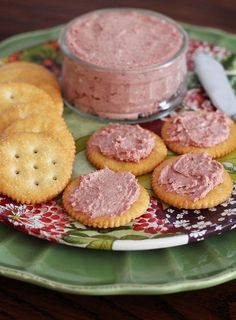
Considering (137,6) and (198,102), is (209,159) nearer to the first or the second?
(198,102)

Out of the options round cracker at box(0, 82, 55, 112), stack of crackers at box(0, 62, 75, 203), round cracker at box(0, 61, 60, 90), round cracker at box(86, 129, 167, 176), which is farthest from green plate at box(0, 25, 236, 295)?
round cracker at box(0, 61, 60, 90)

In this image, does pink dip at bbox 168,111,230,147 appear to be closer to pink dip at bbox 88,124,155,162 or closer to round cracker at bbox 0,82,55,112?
pink dip at bbox 88,124,155,162

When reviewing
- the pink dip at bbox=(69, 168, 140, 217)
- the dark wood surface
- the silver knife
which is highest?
the pink dip at bbox=(69, 168, 140, 217)

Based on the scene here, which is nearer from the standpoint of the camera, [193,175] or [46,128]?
[193,175]

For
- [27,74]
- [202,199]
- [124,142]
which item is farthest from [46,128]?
[202,199]

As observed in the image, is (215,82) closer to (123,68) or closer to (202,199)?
(123,68)
